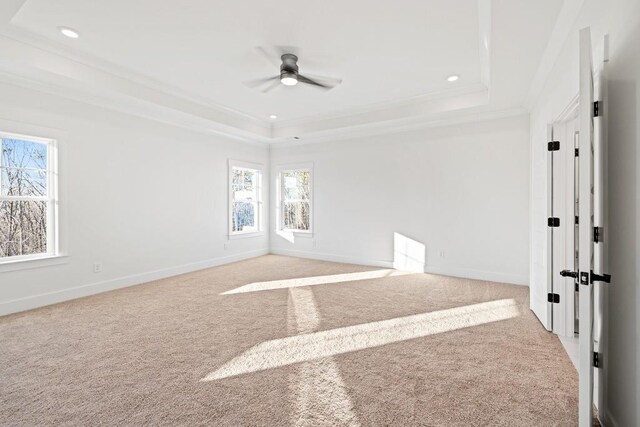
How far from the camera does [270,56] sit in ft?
11.8

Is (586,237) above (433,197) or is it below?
below

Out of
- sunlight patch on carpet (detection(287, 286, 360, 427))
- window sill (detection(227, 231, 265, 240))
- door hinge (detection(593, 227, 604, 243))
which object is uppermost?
door hinge (detection(593, 227, 604, 243))

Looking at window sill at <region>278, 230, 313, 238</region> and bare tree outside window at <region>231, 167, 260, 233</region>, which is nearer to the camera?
bare tree outside window at <region>231, 167, 260, 233</region>

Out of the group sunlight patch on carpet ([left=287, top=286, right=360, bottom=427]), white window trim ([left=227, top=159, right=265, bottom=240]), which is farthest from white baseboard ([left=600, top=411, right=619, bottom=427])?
white window trim ([left=227, top=159, right=265, bottom=240])

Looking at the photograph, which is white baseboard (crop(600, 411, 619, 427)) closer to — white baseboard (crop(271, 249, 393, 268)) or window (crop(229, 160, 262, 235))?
white baseboard (crop(271, 249, 393, 268))

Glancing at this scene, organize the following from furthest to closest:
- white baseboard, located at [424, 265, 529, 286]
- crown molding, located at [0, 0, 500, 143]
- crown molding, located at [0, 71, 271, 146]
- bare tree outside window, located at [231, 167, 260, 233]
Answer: bare tree outside window, located at [231, 167, 260, 233], white baseboard, located at [424, 265, 529, 286], crown molding, located at [0, 71, 271, 146], crown molding, located at [0, 0, 500, 143]

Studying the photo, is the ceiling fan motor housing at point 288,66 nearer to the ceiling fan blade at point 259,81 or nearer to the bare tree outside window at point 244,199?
the ceiling fan blade at point 259,81

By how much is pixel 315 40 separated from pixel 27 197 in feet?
12.5

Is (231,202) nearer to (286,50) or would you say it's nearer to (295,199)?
(295,199)

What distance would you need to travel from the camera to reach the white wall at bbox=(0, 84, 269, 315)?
3877 millimetres

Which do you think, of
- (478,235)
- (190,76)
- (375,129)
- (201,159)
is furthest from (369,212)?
(190,76)

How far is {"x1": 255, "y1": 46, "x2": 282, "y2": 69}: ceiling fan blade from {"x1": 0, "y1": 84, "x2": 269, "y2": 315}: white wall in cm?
253

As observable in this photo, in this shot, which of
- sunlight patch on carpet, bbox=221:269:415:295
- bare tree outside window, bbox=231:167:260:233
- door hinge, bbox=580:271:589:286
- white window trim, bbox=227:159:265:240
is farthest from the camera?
bare tree outside window, bbox=231:167:260:233

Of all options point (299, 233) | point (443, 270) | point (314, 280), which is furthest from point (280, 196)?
point (443, 270)
